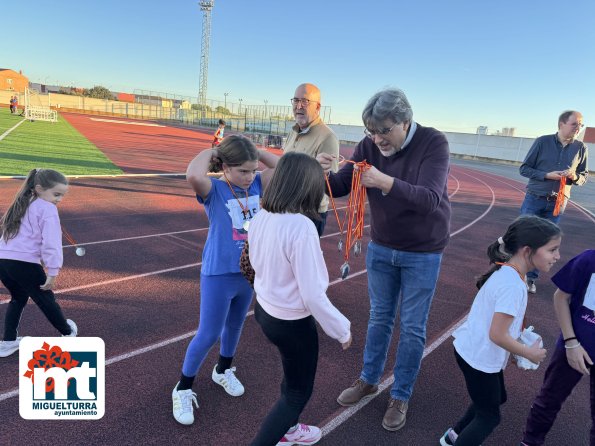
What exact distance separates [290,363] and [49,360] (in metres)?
2.27

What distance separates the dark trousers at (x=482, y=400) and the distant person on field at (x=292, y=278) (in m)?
0.78

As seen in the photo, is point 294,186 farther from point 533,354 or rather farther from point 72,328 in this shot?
point 72,328

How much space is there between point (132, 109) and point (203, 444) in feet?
226

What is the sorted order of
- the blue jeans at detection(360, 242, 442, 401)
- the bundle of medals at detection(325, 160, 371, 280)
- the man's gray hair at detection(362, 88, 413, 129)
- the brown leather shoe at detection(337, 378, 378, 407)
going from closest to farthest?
the man's gray hair at detection(362, 88, 413, 129) < the bundle of medals at detection(325, 160, 371, 280) < the blue jeans at detection(360, 242, 442, 401) < the brown leather shoe at detection(337, 378, 378, 407)

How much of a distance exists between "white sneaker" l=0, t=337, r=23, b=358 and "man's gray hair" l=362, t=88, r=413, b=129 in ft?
10.9

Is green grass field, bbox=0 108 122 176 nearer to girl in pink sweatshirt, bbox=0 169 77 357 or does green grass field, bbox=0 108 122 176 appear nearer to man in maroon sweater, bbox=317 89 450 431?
girl in pink sweatshirt, bbox=0 169 77 357

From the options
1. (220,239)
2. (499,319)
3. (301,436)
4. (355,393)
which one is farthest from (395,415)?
(220,239)

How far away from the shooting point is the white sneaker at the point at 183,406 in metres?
2.59

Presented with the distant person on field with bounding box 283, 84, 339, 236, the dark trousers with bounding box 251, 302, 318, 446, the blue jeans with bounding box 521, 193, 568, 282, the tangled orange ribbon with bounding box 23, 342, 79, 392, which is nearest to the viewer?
the dark trousers with bounding box 251, 302, 318, 446

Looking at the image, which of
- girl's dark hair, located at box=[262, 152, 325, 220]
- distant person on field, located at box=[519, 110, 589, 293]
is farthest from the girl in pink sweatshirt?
distant person on field, located at box=[519, 110, 589, 293]

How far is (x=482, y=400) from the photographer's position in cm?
214

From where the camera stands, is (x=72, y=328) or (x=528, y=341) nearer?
(x=528, y=341)

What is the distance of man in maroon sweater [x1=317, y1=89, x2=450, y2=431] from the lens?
87.2 inches

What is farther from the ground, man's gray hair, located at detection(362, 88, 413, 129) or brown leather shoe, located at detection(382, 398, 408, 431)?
man's gray hair, located at detection(362, 88, 413, 129)
